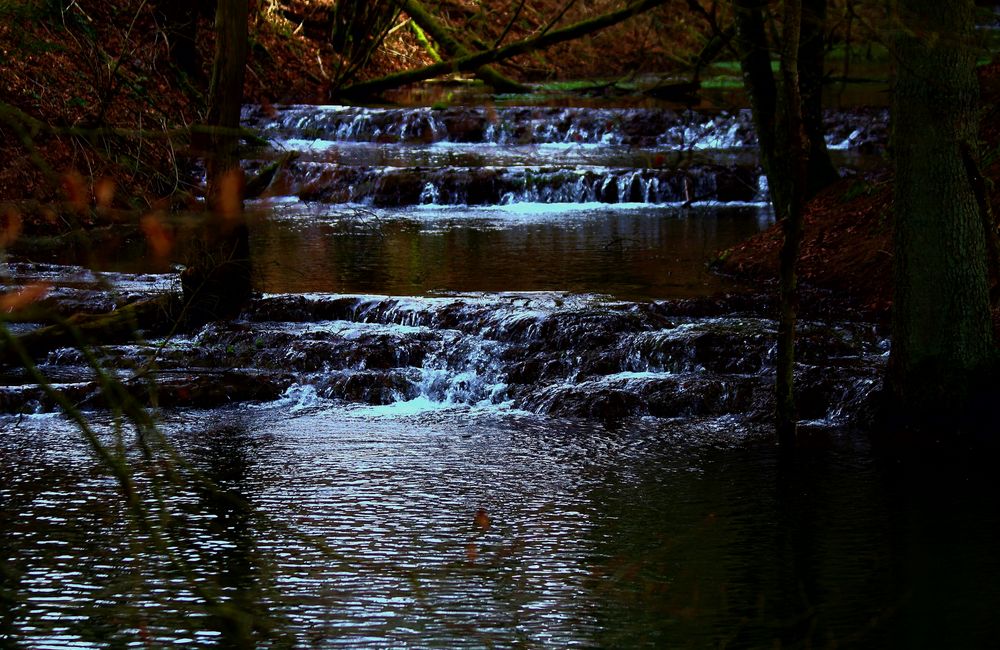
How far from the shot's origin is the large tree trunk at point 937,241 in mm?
7988

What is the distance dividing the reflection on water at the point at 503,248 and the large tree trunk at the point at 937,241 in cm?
469

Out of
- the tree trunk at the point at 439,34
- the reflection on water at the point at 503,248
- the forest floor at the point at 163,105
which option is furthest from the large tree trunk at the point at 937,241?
the reflection on water at the point at 503,248

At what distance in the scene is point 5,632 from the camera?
17.5ft

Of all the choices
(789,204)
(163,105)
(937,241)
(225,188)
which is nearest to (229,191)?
(225,188)

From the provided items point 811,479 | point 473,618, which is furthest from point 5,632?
point 811,479

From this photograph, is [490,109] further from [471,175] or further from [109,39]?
[109,39]

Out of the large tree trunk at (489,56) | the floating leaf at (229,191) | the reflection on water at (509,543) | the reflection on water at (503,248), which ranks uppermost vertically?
the large tree trunk at (489,56)

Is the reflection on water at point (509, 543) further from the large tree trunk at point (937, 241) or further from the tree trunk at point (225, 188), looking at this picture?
the tree trunk at point (225, 188)

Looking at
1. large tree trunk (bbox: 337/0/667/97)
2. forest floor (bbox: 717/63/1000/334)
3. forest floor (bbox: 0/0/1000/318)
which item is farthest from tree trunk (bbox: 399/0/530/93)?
forest floor (bbox: 717/63/1000/334)

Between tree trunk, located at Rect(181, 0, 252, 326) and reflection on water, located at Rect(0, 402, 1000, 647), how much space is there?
203cm

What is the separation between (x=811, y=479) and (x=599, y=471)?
137 cm

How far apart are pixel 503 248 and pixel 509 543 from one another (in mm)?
10199

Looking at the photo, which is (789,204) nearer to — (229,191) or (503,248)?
(229,191)

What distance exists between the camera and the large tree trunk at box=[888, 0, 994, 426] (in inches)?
314
